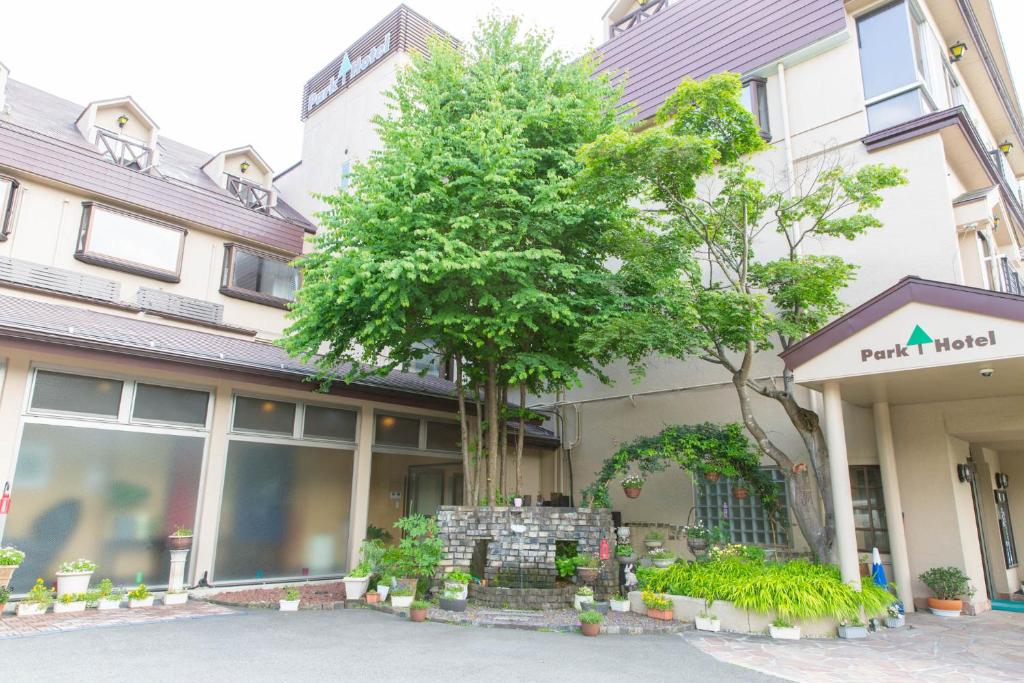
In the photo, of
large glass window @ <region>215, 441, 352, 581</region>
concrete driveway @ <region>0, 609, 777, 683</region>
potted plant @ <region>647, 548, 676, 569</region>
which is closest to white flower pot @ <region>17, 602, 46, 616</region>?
concrete driveway @ <region>0, 609, 777, 683</region>

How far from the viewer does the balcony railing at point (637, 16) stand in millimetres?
15305

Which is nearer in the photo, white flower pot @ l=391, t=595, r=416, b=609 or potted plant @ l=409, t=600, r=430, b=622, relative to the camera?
potted plant @ l=409, t=600, r=430, b=622

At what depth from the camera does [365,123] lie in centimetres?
1711

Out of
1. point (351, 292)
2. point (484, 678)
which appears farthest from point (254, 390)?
point (484, 678)

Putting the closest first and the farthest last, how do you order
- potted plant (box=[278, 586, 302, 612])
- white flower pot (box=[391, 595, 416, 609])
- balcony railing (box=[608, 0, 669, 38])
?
1. potted plant (box=[278, 586, 302, 612])
2. white flower pot (box=[391, 595, 416, 609])
3. balcony railing (box=[608, 0, 669, 38])

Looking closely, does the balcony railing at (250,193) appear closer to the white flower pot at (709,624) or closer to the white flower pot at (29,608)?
the white flower pot at (29,608)

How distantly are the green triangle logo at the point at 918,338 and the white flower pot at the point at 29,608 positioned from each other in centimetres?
1027

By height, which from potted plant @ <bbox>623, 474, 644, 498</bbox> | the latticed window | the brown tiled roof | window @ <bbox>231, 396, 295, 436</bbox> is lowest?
the latticed window

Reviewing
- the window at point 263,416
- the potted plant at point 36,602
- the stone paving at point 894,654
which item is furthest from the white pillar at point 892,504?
the potted plant at point 36,602

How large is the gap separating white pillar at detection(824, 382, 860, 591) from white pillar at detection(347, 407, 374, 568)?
7312 mm

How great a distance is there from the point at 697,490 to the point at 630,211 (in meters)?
5.13

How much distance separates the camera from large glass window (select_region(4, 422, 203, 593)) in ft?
26.2

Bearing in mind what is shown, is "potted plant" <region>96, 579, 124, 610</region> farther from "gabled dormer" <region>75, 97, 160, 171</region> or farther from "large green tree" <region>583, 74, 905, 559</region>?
"gabled dormer" <region>75, 97, 160, 171</region>

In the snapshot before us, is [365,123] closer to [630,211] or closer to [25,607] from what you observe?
[630,211]
